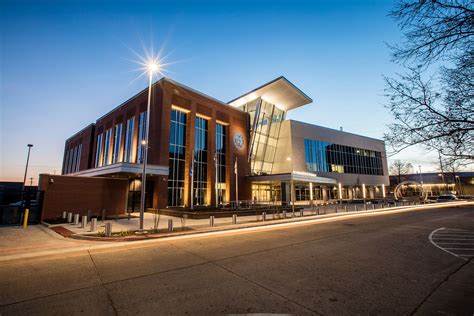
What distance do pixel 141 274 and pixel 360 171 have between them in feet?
201

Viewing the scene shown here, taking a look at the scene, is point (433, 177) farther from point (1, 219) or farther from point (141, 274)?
point (1, 219)

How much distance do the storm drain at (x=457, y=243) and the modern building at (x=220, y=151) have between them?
797 inches

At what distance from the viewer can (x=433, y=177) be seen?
76.8 m

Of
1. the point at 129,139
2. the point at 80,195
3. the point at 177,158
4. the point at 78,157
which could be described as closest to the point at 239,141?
the point at 177,158

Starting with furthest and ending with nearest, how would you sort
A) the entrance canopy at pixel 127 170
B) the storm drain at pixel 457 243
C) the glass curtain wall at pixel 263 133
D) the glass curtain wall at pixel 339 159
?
the glass curtain wall at pixel 339 159 → the glass curtain wall at pixel 263 133 → the entrance canopy at pixel 127 170 → the storm drain at pixel 457 243

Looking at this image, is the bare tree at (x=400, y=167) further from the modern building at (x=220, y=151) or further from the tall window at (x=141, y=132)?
the tall window at (x=141, y=132)

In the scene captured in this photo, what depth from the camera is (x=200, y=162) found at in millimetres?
33719

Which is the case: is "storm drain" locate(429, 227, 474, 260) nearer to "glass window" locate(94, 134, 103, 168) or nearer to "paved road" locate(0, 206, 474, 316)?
"paved road" locate(0, 206, 474, 316)

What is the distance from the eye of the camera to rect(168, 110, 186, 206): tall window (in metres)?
29.2

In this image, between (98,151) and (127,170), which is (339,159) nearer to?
(127,170)

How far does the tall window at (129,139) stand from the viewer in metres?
32.9

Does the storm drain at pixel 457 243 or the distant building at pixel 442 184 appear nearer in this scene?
the storm drain at pixel 457 243

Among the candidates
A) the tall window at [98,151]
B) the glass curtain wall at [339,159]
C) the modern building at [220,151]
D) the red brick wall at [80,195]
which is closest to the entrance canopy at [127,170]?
the modern building at [220,151]

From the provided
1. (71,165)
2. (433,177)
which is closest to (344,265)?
(71,165)
